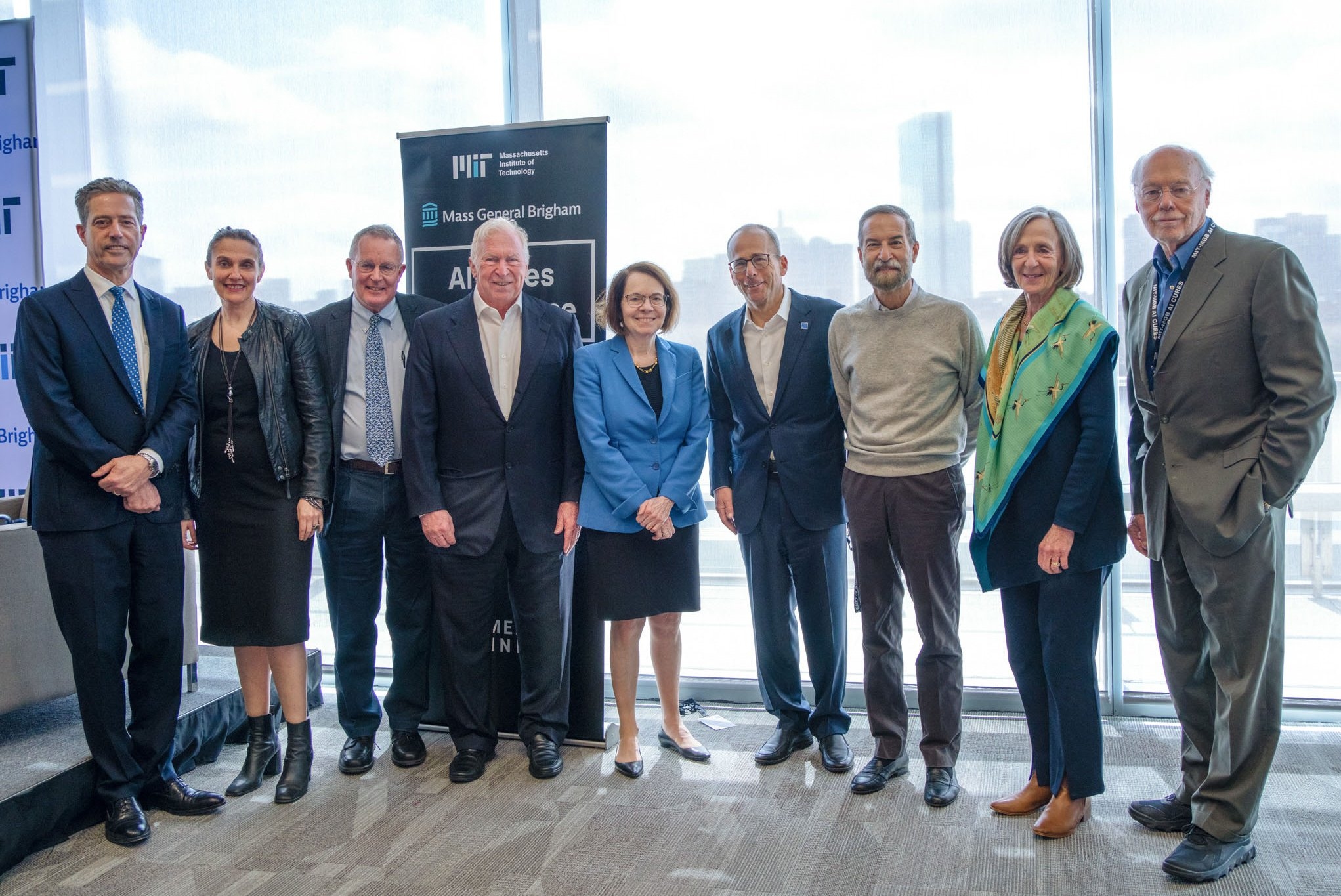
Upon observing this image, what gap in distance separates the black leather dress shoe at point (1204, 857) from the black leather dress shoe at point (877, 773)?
83cm

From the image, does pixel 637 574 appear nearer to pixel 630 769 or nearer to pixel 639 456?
pixel 639 456

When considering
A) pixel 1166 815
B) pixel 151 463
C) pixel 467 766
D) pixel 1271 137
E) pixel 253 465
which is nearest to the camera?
pixel 1166 815

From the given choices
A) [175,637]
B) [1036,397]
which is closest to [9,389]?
[175,637]

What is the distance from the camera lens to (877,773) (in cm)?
307

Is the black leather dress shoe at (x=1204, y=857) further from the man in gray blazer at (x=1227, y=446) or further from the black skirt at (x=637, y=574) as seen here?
the black skirt at (x=637, y=574)

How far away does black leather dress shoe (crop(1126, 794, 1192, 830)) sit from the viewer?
2.71 meters

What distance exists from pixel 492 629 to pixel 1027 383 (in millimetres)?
1946

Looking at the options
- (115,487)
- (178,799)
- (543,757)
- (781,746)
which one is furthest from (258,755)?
(781,746)

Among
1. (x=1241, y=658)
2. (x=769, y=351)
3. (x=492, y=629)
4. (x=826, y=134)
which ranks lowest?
(x=492, y=629)

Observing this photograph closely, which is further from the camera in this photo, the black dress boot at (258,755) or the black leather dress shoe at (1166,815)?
the black dress boot at (258,755)

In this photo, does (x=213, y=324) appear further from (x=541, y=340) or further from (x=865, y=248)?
(x=865, y=248)

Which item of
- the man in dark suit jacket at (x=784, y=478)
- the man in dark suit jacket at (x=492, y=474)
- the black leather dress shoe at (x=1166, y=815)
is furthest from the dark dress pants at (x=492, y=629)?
the black leather dress shoe at (x=1166, y=815)

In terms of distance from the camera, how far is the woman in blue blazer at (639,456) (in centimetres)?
321

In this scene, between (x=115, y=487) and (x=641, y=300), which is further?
(x=641, y=300)
